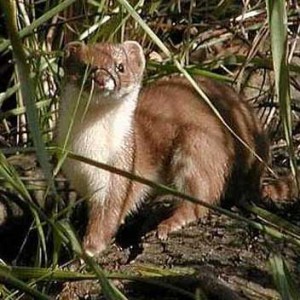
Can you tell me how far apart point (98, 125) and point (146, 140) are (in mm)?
232

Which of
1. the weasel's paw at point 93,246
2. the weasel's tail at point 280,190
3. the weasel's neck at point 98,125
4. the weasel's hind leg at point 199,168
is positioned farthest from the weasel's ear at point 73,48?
the weasel's tail at point 280,190

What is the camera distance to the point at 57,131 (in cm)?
382

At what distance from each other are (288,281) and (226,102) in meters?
1.92

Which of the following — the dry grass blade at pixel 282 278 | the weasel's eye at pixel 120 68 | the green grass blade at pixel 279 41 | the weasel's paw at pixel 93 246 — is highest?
the green grass blade at pixel 279 41

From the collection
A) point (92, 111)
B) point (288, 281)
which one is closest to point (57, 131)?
point (92, 111)

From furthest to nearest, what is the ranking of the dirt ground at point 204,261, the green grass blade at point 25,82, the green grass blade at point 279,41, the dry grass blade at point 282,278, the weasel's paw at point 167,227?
the weasel's paw at point 167,227 → the dirt ground at point 204,261 → the dry grass blade at point 282,278 → the green grass blade at point 279,41 → the green grass blade at point 25,82

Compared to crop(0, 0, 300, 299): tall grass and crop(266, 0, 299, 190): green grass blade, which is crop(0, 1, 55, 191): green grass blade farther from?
crop(0, 0, 300, 299): tall grass

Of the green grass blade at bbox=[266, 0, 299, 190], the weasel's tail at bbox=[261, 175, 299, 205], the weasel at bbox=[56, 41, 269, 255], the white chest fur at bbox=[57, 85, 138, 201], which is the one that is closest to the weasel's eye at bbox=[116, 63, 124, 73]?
the weasel at bbox=[56, 41, 269, 255]

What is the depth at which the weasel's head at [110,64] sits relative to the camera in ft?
12.0

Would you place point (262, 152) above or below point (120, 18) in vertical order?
below

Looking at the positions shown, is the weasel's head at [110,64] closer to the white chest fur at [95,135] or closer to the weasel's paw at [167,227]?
the white chest fur at [95,135]

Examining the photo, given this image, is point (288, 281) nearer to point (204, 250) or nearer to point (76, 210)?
point (204, 250)

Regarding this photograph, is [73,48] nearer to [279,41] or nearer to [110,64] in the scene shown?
[110,64]

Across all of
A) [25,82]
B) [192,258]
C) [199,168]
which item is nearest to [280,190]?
[199,168]
